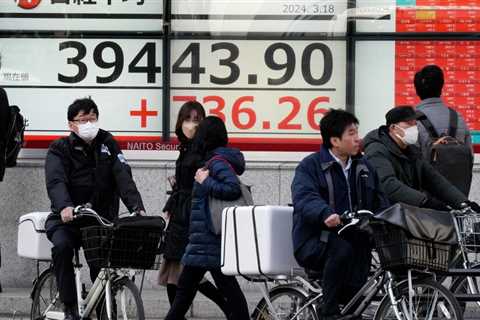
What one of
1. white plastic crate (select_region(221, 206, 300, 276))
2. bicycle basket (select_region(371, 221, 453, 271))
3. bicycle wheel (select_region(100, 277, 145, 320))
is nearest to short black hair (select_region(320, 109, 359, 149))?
white plastic crate (select_region(221, 206, 300, 276))

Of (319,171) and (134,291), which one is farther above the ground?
(319,171)

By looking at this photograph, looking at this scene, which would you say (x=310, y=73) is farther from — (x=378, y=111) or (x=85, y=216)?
(x=85, y=216)

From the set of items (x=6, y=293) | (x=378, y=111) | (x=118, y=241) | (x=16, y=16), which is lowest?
(x=6, y=293)

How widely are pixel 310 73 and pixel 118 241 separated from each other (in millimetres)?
4260

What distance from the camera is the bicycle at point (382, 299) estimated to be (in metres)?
7.55

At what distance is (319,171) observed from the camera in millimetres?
8125

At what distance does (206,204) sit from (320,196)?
1124 mm

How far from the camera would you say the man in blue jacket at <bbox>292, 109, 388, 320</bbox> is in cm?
787

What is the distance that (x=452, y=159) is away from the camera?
385 inches

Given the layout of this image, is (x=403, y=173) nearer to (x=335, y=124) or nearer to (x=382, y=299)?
(x=335, y=124)

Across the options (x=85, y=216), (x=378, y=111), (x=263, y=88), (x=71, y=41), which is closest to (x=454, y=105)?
(x=378, y=111)

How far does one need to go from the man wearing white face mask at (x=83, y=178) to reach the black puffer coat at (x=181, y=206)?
431mm

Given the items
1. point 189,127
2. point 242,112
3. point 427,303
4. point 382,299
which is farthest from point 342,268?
point 242,112

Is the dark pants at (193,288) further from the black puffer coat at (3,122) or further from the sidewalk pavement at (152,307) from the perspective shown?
the black puffer coat at (3,122)
